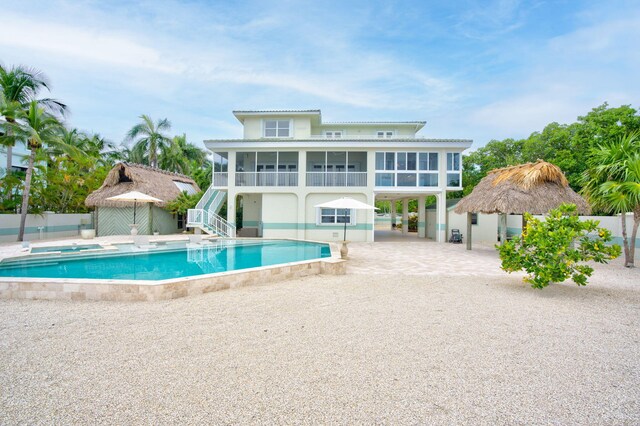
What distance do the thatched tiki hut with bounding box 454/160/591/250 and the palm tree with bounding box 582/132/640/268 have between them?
1977 mm

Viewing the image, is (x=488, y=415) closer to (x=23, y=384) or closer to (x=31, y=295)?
(x=23, y=384)

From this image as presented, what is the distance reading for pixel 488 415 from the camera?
2.54m

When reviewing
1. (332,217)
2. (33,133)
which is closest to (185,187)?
(33,133)

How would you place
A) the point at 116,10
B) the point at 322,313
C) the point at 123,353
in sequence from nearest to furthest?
1. the point at 123,353
2. the point at 322,313
3. the point at 116,10

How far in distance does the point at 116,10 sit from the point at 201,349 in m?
13.6

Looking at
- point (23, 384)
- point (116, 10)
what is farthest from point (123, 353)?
point (116, 10)

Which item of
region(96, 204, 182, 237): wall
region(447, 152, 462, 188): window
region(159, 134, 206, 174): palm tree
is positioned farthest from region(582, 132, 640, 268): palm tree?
region(159, 134, 206, 174): palm tree

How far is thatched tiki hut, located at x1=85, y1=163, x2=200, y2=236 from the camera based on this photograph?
19.1m

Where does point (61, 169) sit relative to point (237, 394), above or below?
above

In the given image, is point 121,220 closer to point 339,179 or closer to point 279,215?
point 279,215

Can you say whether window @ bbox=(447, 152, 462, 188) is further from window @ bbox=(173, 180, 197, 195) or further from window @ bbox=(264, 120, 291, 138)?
A: window @ bbox=(173, 180, 197, 195)

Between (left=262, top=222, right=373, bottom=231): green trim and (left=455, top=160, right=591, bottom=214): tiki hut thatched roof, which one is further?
(left=262, top=222, right=373, bottom=231): green trim

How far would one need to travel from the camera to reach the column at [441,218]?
57.6 feet

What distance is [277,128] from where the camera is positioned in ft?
66.2
